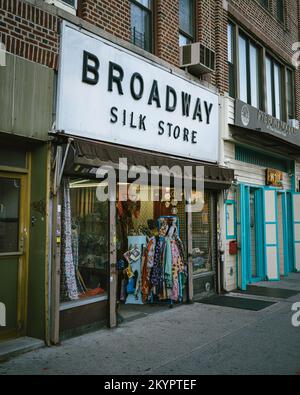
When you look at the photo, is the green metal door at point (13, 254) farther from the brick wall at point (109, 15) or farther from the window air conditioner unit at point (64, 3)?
the brick wall at point (109, 15)

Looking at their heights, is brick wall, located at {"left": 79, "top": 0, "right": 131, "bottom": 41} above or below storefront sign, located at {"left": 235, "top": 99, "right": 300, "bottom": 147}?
above

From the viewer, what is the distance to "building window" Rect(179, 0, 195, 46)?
32.1 feet

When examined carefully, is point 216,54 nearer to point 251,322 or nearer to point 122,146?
point 122,146

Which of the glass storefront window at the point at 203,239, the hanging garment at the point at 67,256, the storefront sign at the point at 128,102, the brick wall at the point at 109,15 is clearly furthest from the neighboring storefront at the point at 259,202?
the hanging garment at the point at 67,256

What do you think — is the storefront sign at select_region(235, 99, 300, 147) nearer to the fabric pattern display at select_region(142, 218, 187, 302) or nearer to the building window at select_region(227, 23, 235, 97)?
the building window at select_region(227, 23, 235, 97)

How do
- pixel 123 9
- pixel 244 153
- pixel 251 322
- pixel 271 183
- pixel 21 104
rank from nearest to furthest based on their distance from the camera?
pixel 21 104
pixel 251 322
pixel 123 9
pixel 244 153
pixel 271 183

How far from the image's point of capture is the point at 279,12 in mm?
14852

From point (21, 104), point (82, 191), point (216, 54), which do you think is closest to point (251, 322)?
point (82, 191)

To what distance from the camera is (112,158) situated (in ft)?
21.4

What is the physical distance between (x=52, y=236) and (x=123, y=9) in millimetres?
4541

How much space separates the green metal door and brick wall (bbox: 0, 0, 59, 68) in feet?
5.62

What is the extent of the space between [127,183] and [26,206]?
2022 millimetres

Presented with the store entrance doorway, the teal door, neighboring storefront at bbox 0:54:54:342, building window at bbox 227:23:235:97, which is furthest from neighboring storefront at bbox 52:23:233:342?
the store entrance doorway
